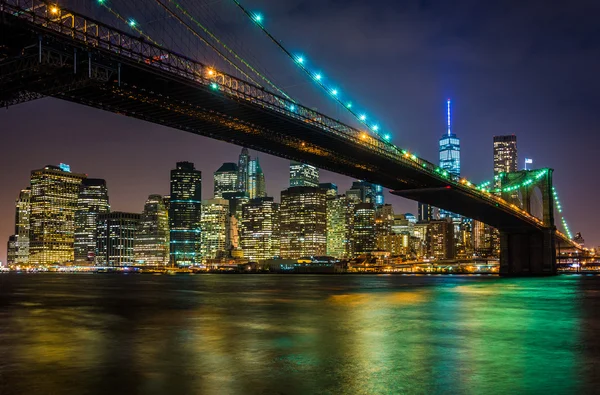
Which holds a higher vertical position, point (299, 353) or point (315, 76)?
point (315, 76)

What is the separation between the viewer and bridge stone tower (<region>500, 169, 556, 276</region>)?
300 ft

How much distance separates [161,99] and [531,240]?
226 ft

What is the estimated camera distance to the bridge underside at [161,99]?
2919 cm

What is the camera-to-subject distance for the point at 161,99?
1604 inches

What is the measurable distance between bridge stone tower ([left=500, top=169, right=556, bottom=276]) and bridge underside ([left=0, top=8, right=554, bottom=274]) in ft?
83.9

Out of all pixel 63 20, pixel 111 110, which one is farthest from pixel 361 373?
pixel 111 110

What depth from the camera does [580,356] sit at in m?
14.9

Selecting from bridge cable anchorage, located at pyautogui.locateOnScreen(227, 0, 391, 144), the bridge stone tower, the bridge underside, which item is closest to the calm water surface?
the bridge underside

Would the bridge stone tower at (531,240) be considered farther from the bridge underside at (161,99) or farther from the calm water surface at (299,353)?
Result: the calm water surface at (299,353)

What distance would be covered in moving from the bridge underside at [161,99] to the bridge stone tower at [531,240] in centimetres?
2558

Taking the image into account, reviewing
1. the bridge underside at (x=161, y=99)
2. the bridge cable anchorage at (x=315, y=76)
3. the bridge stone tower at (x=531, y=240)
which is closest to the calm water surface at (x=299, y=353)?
the bridge underside at (x=161, y=99)

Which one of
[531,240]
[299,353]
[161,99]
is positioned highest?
[161,99]

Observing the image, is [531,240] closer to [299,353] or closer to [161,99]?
[161,99]

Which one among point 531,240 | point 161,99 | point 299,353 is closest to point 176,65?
point 161,99
